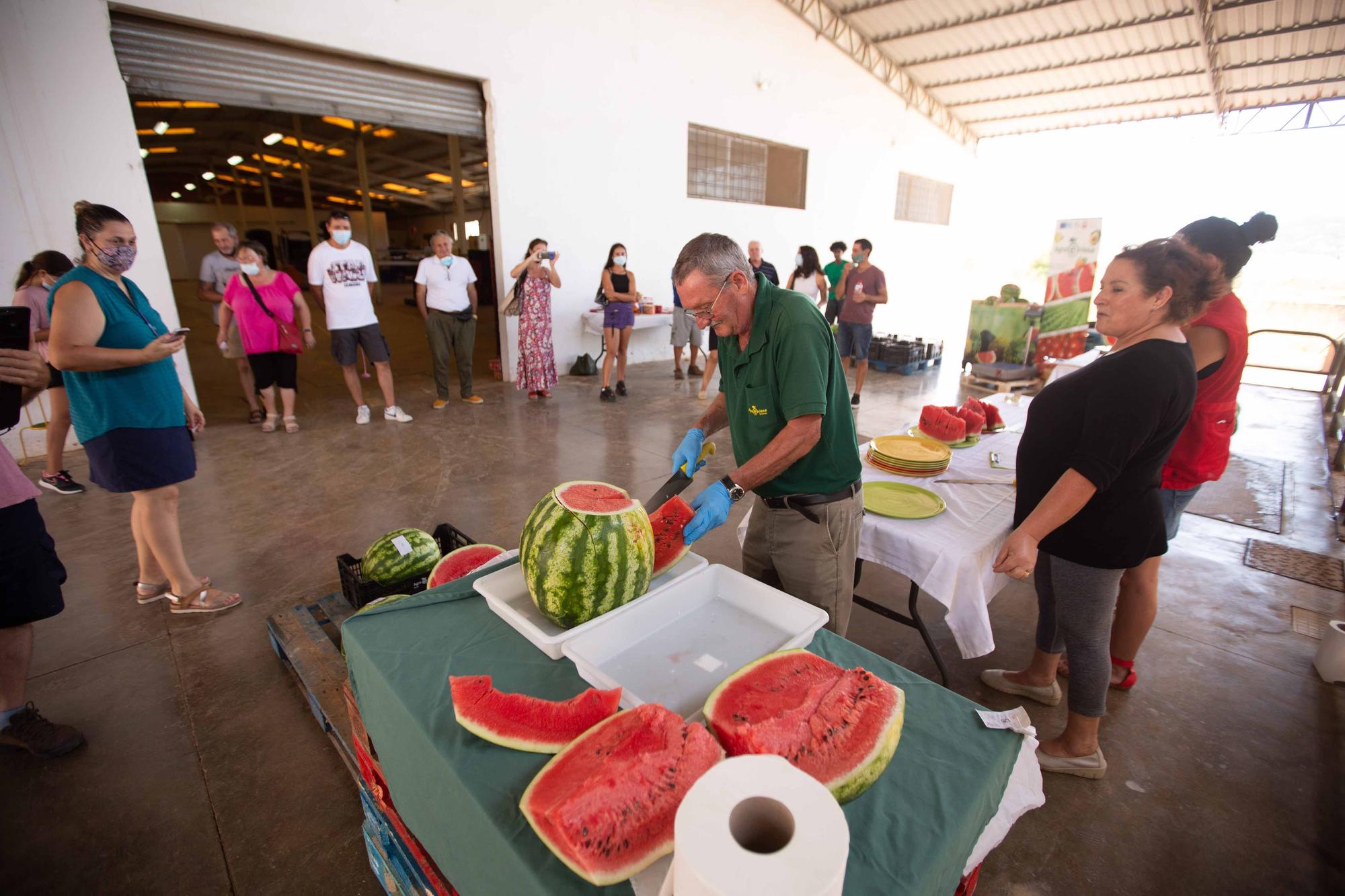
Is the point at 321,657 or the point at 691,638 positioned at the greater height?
the point at 691,638

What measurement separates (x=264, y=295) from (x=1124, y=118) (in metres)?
21.7

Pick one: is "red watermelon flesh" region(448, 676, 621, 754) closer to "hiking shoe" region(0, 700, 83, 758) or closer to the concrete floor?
the concrete floor

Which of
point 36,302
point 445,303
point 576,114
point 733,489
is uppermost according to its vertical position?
point 576,114

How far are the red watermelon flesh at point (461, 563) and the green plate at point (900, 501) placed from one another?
1.48m

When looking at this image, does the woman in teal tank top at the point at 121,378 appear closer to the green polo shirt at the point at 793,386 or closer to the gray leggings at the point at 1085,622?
the green polo shirt at the point at 793,386

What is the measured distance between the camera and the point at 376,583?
2.50 metres

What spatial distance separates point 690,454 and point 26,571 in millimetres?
2388

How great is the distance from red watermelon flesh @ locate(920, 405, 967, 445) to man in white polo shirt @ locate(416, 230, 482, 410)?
5479mm

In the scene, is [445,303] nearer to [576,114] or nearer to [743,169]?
[576,114]

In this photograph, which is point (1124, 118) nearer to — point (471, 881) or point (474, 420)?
point (474, 420)

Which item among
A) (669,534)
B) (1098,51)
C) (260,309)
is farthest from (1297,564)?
(1098,51)

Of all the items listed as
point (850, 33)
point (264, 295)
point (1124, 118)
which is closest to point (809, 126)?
point (850, 33)

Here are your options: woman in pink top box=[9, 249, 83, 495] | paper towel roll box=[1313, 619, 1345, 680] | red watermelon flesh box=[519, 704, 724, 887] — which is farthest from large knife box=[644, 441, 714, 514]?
woman in pink top box=[9, 249, 83, 495]

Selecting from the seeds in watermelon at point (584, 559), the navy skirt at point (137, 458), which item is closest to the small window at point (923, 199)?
the navy skirt at point (137, 458)
